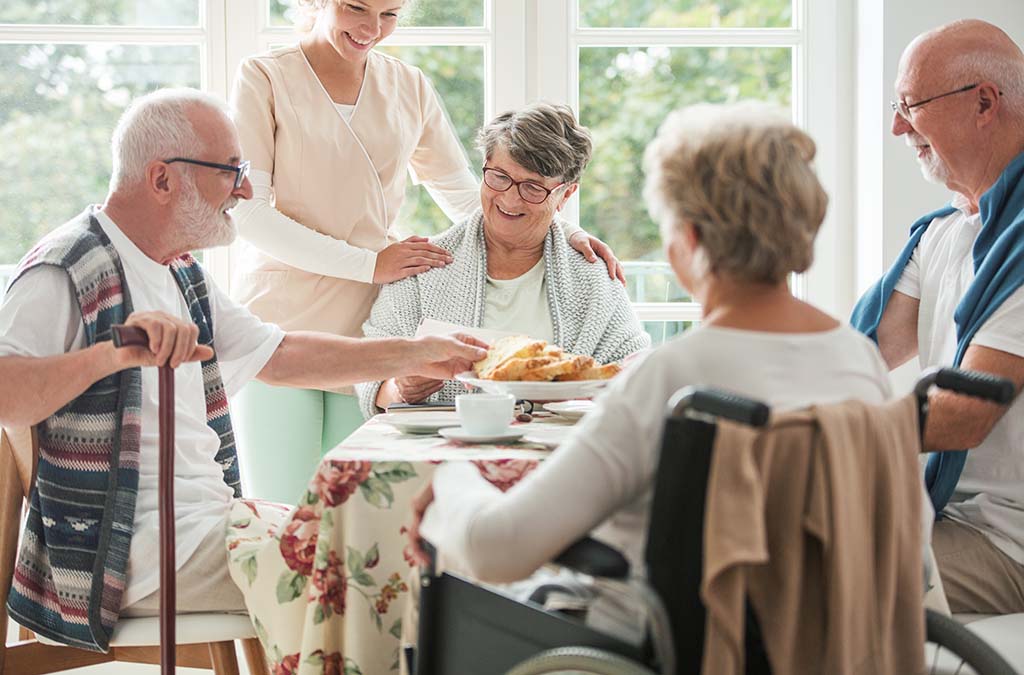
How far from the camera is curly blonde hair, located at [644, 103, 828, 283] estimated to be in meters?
1.08

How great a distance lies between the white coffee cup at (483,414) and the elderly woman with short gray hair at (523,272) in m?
0.75

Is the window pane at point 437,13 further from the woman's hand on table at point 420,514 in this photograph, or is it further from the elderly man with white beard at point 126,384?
the woman's hand on table at point 420,514

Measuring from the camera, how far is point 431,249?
2.56 meters

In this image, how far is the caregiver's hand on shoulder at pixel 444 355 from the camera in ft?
7.13

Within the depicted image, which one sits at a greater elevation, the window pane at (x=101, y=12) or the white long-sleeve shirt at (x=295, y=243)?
the window pane at (x=101, y=12)

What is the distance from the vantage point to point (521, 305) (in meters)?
2.55

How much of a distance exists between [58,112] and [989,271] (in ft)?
9.15

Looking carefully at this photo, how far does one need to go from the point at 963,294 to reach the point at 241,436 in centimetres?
178

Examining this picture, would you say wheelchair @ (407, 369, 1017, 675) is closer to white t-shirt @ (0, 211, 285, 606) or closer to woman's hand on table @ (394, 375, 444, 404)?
white t-shirt @ (0, 211, 285, 606)

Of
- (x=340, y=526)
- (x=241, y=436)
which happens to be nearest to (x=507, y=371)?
(x=340, y=526)

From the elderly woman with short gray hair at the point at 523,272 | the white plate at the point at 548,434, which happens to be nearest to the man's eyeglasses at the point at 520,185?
the elderly woman with short gray hair at the point at 523,272

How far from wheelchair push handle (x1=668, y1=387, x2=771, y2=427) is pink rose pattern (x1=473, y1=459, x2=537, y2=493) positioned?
541mm

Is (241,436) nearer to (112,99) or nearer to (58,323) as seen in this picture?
(58,323)

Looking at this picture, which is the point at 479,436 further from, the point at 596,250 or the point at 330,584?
the point at 596,250
